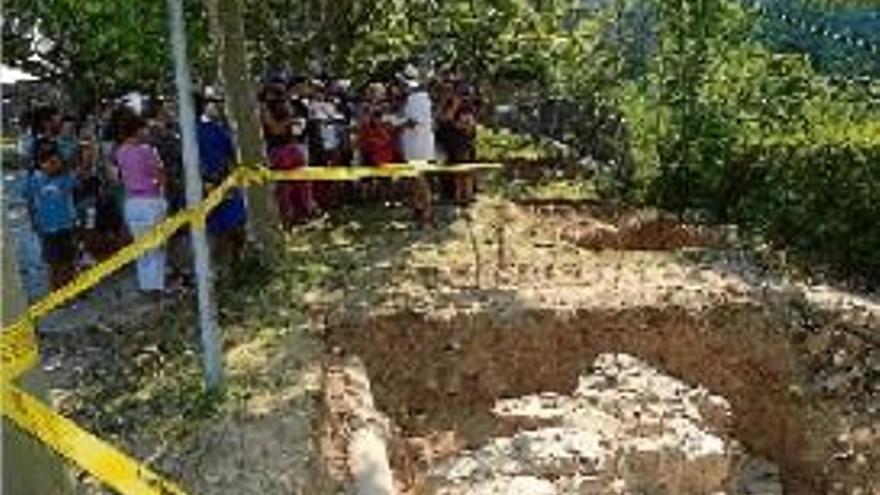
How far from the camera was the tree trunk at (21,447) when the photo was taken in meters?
6.33

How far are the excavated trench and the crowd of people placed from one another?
1.83m

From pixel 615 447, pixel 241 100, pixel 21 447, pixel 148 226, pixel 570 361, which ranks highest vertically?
pixel 241 100

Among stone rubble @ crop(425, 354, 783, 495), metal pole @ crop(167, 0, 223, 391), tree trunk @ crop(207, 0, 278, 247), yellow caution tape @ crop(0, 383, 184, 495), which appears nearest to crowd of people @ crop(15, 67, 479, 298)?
tree trunk @ crop(207, 0, 278, 247)

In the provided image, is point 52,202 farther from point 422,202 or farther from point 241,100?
point 422,202

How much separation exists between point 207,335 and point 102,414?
103 cm

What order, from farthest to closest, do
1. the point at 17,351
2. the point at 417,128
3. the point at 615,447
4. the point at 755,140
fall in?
1. the point at 755,140
2. the point at 417,128
3. the point at 615,447
4. the point at 17,351

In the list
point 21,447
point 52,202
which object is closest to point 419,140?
point 52,202

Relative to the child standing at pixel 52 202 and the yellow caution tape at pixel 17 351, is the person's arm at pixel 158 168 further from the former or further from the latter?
the yellow caution tape at pixel 17 351

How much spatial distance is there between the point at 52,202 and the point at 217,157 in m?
1.39

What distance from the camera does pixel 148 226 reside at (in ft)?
40.4

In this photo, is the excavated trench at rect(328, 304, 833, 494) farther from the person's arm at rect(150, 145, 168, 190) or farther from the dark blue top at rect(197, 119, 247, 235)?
the person's arm at rect(150, 145, 168, 190)

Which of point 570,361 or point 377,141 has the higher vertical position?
point 377,141

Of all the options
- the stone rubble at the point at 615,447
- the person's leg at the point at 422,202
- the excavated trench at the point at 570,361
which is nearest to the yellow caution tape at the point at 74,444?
the stone rubble at the point at 615,447

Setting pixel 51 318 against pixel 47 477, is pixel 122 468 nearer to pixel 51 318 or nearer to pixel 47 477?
pixel 47 477
